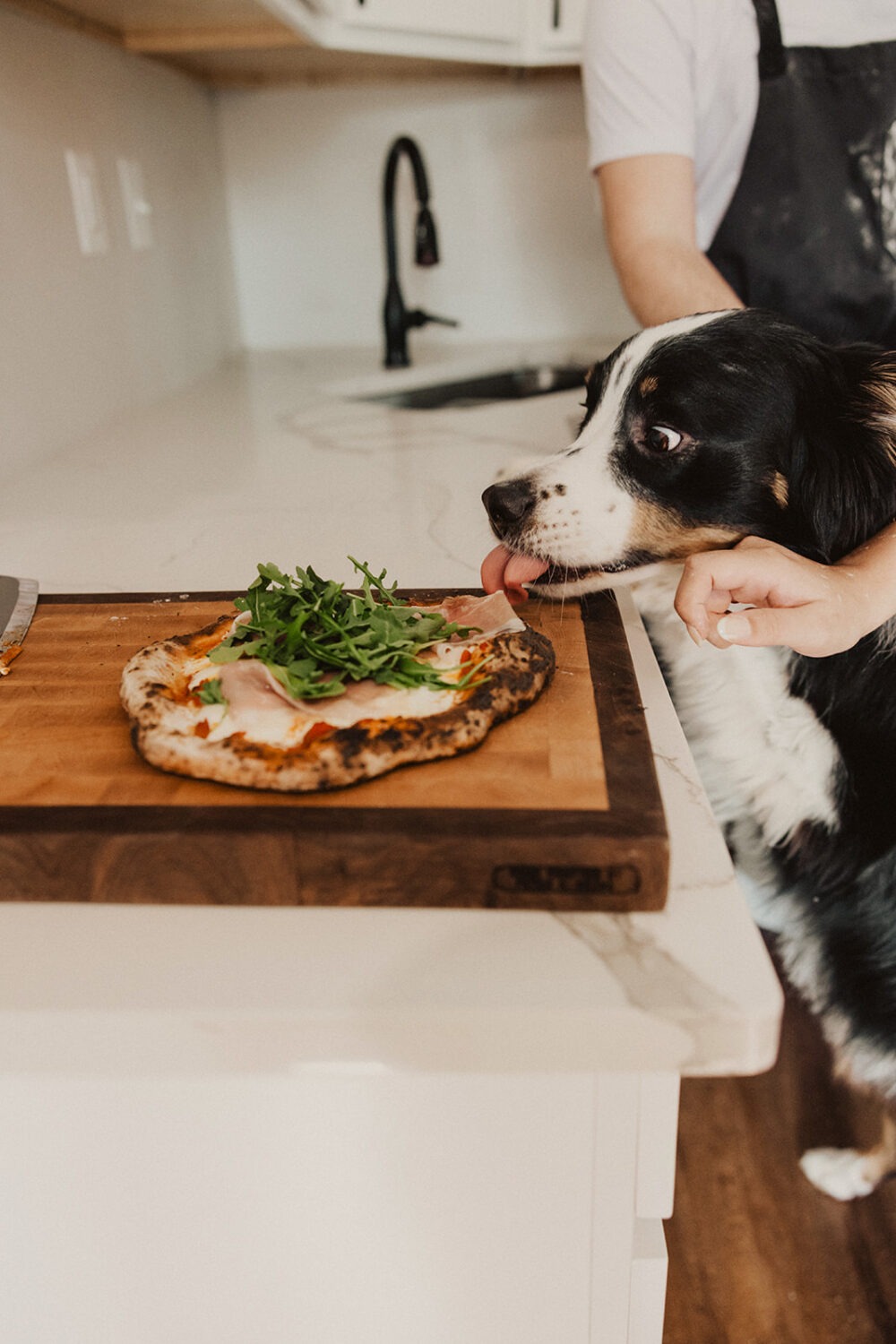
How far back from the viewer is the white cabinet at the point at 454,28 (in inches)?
71.6

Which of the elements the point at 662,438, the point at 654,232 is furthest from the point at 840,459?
the point at 654,232

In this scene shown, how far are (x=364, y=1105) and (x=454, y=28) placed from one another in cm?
204

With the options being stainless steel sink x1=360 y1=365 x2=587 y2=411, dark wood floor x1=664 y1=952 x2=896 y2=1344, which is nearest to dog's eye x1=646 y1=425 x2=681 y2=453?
dark wood floor x1=664 y1=952 x2=896 y2=1344

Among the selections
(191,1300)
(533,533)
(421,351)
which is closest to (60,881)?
(191,1300)

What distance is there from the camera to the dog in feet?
2.98

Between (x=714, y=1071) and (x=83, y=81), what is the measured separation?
1848mm

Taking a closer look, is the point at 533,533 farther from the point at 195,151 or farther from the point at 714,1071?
the point at 195,151

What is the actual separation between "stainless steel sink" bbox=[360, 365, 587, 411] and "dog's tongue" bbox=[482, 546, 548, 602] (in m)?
1.38

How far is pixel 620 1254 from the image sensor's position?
0.66 meters

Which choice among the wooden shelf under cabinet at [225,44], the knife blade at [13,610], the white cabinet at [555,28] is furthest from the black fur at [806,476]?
the white cabinet at [555,28]

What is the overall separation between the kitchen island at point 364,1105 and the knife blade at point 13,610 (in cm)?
28

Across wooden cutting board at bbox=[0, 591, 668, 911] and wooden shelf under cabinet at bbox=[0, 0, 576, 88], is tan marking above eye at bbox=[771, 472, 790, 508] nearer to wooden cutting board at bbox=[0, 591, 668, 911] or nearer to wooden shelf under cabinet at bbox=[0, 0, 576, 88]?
wooden cutting board at bbox=[0, 591, 668, 911]

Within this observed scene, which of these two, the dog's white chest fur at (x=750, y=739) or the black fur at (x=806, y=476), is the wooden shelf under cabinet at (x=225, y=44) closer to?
the black fur at (x=806, y=476)

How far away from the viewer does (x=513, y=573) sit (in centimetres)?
89
